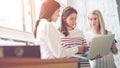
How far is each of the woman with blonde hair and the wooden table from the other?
0.76 metres

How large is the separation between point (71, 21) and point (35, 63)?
965 millimetres

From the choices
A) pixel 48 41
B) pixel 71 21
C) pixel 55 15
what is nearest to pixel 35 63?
pixel 48 41

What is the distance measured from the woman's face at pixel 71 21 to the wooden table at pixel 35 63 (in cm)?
63

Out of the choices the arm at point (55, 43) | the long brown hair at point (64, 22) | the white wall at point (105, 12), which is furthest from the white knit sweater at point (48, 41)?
the white wall at point (105, 12)

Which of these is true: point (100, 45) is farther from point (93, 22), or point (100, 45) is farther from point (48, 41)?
point (48, 41)

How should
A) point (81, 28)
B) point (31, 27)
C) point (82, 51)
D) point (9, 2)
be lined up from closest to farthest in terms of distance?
point (9, 2)
point (31, 27)
point (82, 51)
point (81, 28)

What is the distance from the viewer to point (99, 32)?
1853 mm

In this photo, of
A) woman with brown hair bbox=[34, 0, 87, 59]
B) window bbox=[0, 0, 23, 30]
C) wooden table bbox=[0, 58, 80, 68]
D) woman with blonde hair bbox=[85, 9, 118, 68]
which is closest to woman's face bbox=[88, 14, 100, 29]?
woman with blonde hair bbox=[85, 9, 118, 68]

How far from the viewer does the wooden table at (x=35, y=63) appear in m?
0.68

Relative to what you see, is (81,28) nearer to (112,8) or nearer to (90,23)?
(90,23)

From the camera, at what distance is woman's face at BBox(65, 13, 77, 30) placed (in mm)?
1708

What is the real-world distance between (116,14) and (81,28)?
13.1 inches

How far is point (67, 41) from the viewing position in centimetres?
172

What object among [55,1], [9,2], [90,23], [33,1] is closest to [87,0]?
[90,23]
